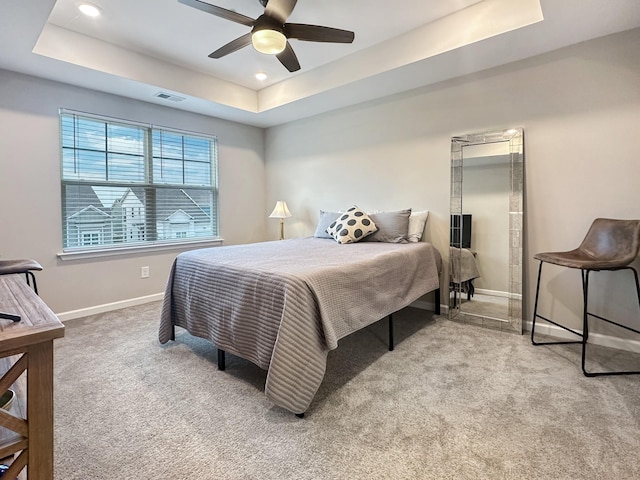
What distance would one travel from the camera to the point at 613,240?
7.56ft

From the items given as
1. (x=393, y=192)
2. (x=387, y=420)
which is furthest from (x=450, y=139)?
(x=387, y=420)

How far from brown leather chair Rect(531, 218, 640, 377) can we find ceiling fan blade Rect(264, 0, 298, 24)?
243 cm

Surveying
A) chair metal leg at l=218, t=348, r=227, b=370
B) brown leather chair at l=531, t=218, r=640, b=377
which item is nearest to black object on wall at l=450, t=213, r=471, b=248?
brown leather chair at l=531, t=218, r=640, b=377

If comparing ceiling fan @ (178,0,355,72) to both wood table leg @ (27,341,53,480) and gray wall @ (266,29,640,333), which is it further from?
wood table leg @ (27,341,53,480)

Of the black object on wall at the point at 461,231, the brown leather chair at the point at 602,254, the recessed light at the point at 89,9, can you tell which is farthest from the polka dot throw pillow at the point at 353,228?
the recessed light at the point at 89,9

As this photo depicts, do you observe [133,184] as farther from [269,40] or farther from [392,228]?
[392,228]

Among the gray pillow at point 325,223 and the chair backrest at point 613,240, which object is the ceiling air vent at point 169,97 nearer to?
the gray pillow at point 325,223

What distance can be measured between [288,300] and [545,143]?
8.41 ft

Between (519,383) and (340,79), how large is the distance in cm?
303

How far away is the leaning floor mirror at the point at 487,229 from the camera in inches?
113

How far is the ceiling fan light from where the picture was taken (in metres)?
2.13

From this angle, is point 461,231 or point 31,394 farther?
point 461,231

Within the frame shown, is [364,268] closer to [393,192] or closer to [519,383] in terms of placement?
[519,383]

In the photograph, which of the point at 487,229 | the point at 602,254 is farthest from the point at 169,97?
the point at 602,254
